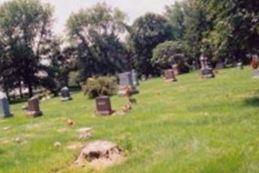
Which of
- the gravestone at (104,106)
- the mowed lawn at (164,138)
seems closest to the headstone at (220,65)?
the mowed lawn at (164,138)

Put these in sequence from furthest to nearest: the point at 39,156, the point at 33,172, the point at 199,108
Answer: the point at 199,108 → the point at 39,156 → the point at 33,172

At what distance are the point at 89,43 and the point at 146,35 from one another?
951cm

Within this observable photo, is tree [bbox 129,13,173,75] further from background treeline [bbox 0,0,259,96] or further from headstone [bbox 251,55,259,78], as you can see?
headstone [bbox 251,55,259,78]

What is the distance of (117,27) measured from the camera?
3248 inches

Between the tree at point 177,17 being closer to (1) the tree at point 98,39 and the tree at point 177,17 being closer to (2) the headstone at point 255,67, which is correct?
(1) the tree at point 98,39

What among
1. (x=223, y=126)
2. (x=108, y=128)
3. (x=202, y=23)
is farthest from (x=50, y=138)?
(x=202, y=23)

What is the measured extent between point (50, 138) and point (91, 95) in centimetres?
1703

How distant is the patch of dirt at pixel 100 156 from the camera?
11.6 m

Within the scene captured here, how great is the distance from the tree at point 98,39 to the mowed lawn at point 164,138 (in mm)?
60159

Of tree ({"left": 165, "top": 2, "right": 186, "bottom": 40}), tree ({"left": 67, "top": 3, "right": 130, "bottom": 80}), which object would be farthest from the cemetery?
tree ({"left": 165, "top": 2, "right": 186, "bottom": 40})

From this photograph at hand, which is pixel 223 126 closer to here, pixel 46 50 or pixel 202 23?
pixel 202 23

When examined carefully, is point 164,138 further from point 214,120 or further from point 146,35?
point 146,35

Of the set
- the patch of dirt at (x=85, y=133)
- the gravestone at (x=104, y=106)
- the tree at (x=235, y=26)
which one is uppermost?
the tree at (x=235, y=26)

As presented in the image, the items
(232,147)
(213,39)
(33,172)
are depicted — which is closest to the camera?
(232,147)
